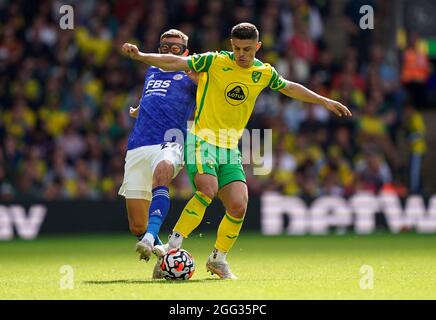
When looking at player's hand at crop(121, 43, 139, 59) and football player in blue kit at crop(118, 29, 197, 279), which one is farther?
football player in blue kit at crop(118, 29, 197, 279)

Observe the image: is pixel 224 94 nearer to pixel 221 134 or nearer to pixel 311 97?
pixel 221 134

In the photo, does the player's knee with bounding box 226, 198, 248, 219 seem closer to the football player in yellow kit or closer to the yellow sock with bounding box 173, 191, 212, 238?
the football player in yellow kit

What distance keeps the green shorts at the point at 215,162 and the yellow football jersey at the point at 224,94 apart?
0.22 ft

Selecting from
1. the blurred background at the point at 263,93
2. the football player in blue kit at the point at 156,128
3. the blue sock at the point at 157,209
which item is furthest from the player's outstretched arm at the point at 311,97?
the blurred background at the point at 263,93

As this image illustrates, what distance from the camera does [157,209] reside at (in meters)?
10.0

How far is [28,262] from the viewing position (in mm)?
12617

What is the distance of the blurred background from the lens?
19.0 metres

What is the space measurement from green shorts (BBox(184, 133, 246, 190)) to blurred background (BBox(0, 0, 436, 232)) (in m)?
8.25

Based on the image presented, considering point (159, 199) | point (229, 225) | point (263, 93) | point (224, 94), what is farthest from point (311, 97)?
point (263, 93)

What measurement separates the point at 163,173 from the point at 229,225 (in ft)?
2.90

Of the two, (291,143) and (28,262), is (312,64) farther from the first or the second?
(28,262)

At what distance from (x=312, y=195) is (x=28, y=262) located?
7.12m

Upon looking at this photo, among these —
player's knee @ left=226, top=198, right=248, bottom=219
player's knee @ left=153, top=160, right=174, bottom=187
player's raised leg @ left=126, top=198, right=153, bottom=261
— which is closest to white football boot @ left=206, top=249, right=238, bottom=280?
player's knee @ left=226, top=198, right=248, bottom=219
